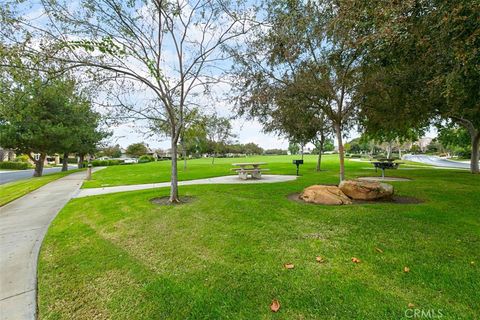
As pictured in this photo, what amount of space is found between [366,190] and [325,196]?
1.28m

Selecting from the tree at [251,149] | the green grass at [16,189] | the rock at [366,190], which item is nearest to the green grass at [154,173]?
the green grass at [16,189]

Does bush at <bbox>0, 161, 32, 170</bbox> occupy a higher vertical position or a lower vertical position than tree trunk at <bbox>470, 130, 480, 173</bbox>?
lower

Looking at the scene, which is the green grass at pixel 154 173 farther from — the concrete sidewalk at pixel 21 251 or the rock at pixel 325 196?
the rock at pixel 325 196

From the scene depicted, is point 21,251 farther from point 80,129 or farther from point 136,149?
point 136,149

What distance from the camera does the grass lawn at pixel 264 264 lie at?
2377 millimetres

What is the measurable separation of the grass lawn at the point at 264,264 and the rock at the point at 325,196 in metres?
0.58

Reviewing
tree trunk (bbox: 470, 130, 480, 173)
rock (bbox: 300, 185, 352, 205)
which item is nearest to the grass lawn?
rock (bbox: 300, 185, 352, 205)

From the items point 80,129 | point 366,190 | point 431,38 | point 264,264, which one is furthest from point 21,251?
point 80,129

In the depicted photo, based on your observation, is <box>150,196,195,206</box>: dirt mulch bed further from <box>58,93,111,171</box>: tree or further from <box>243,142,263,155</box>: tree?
<box>243,142,263,155</box>: tree

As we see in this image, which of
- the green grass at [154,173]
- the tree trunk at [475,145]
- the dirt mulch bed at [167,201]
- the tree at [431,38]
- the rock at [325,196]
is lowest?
the green grass at [154,173]

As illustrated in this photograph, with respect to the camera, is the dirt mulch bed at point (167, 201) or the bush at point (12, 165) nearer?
the dirt mulch bed at point (167, 201)

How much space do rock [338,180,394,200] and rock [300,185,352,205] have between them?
0.33 metres

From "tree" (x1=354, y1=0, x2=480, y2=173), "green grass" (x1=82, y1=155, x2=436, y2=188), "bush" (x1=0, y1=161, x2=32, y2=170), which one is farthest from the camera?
"bush" (x1=0, y1=161, x2=32, y2=170)

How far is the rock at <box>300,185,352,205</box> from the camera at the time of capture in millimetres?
6298
